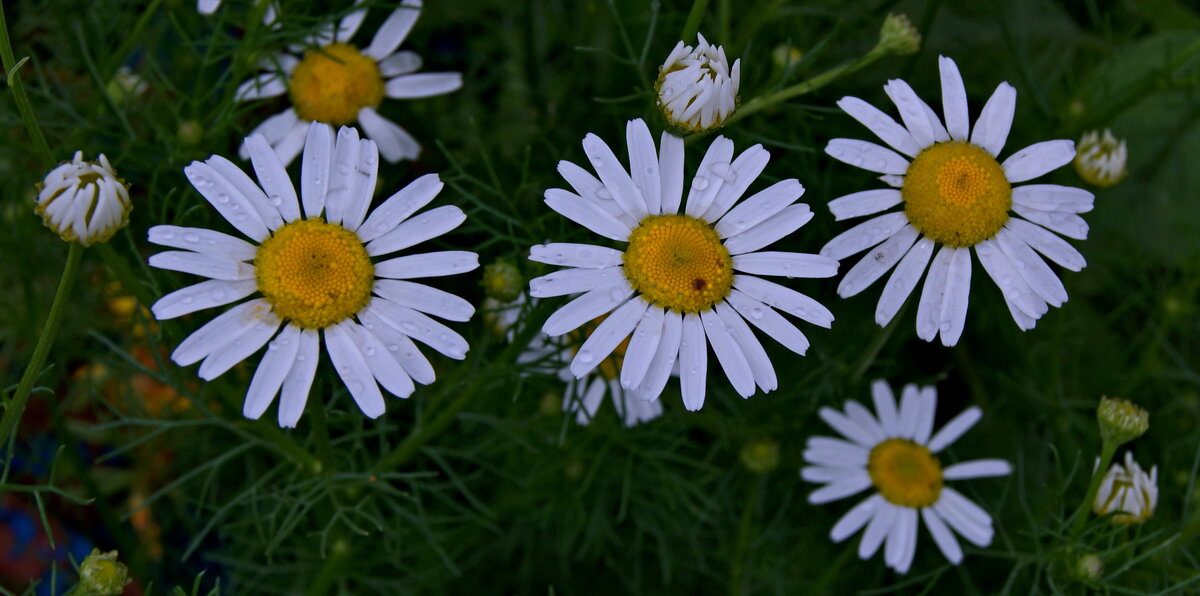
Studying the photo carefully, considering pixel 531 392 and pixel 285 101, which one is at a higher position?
pixel 285 101

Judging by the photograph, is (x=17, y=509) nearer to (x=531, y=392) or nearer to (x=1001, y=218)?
(x=531, y=392)

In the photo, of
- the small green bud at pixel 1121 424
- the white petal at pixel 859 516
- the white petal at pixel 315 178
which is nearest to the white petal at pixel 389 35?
the white petal at pixel 315 178

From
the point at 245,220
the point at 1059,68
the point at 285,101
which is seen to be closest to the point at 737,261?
the point at 245,220

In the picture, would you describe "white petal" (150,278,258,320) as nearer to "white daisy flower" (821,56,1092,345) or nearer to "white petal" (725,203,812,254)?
"white petal" (725,203,812,254)

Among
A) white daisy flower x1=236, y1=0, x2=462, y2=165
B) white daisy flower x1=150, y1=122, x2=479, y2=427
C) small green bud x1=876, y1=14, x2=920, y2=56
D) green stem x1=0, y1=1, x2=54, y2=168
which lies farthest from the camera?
white daisy flower x1=236, y1=0, x2=462, y2=165

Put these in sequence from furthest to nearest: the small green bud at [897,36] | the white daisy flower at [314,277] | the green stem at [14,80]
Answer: the small green bud at [897,36], the white daisy flower at [314,277], the green stem at [14,80]

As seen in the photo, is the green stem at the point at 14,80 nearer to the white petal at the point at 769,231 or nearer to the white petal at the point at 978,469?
the white petal at the point at 769,231

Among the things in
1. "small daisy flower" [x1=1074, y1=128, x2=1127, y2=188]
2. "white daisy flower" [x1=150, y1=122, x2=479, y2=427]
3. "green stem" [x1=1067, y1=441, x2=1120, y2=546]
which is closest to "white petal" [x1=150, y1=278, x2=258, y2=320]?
"white daisy flower" [x1=150, y1=122, x2=479, y2=427]
